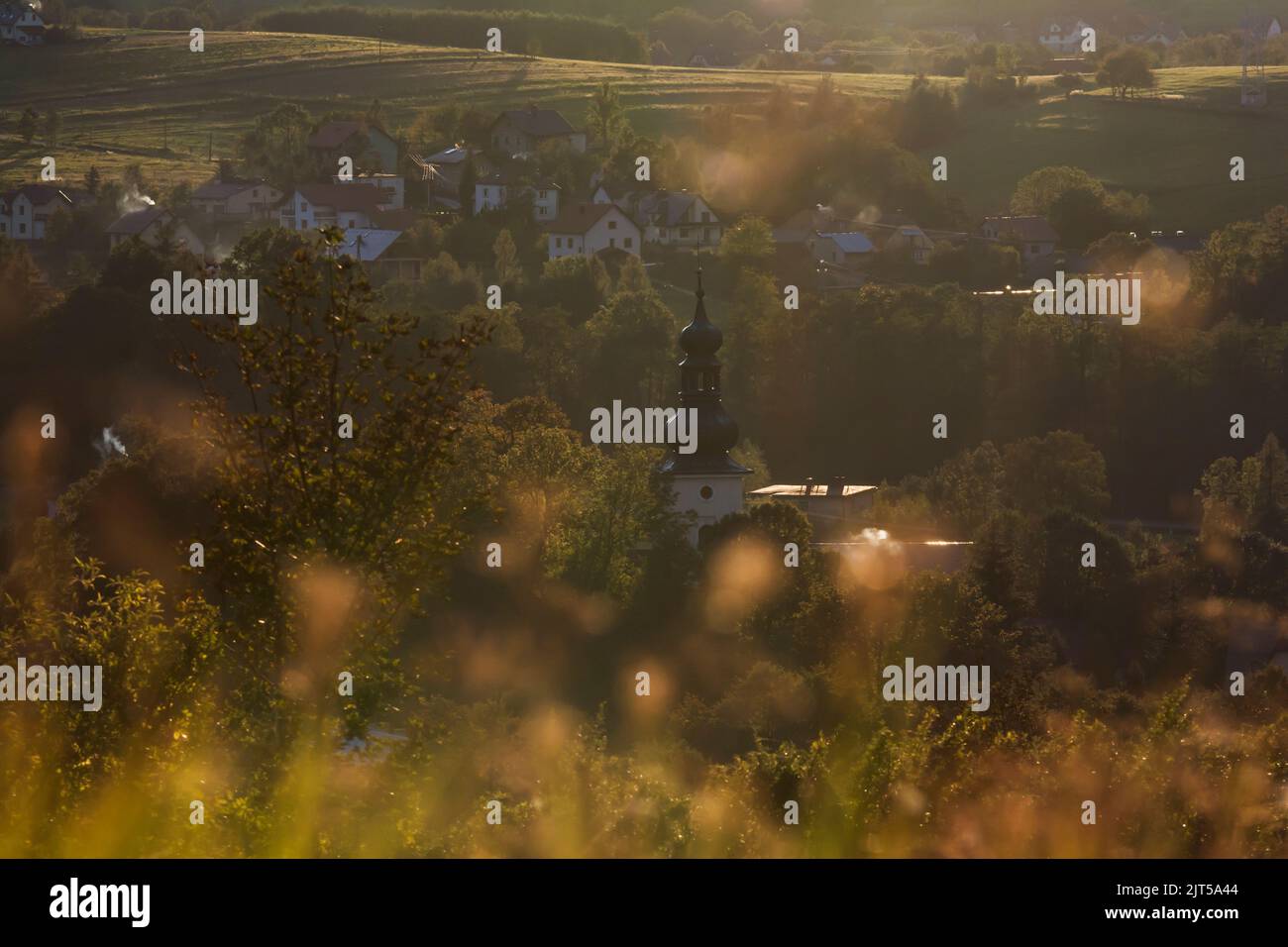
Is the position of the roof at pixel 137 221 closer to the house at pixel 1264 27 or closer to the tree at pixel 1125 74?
the tree at pixel 1125 74

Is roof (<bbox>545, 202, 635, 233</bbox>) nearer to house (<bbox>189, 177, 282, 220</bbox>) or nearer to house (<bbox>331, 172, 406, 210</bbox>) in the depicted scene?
house (<bbox>331, 172, 406, 210</bbox>)

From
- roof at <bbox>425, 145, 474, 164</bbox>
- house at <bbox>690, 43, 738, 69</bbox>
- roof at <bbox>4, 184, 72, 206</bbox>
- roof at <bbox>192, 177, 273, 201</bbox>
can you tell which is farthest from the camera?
house at <bbox>690, 43, 738, 69</bbox>

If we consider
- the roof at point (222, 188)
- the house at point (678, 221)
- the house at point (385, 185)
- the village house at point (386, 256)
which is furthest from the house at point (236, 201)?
the house at point (678, 221)

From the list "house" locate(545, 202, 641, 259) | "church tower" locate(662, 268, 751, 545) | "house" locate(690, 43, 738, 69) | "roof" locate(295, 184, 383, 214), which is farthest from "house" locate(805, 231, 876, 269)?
"house" locate(690, 43, 738, 69)

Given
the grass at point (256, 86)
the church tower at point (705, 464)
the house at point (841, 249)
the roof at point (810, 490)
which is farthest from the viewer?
the grass at point (256, 86)

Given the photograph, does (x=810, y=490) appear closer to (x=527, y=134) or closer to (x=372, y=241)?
(x=372, y=241)

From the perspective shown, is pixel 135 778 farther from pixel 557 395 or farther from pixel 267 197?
pixel 267 197
